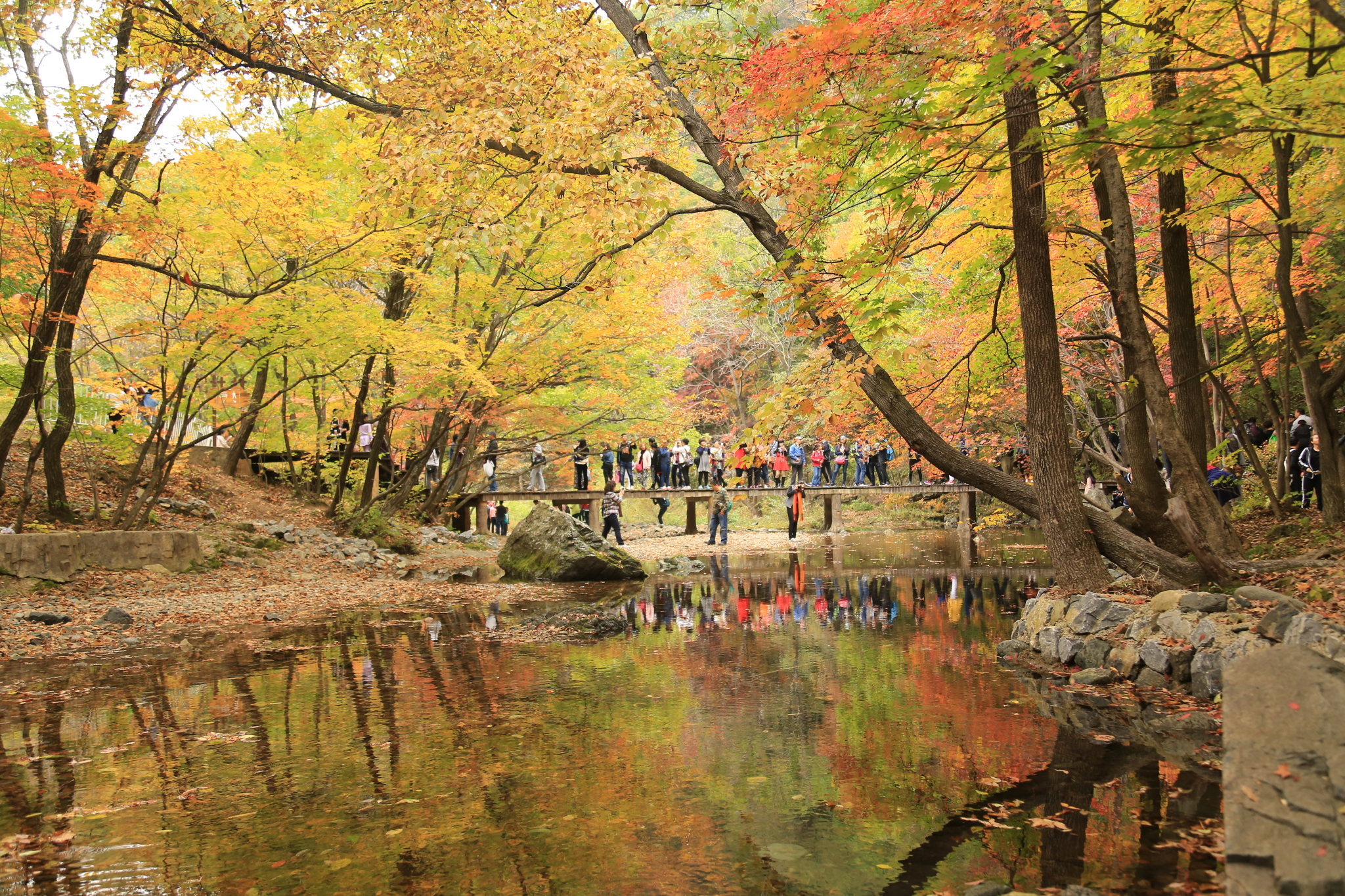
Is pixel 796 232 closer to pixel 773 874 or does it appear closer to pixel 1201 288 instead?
pixel 773 874

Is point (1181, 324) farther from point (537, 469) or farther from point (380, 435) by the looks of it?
point (537, 469)

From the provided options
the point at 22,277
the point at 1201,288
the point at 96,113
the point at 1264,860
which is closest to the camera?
the point at 1264,860

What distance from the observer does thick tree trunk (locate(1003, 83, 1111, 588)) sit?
8.00m

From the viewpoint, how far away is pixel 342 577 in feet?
46.5

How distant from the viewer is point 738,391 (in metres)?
35.3

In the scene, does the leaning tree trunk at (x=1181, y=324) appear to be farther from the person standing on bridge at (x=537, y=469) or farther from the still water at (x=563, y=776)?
the person standing on bridge at (x=537, y=469)

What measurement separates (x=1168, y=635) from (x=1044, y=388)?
2472mm

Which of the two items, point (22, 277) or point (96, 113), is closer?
point (96, 113)

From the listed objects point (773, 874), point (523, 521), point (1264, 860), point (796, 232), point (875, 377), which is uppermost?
point (796, 232)

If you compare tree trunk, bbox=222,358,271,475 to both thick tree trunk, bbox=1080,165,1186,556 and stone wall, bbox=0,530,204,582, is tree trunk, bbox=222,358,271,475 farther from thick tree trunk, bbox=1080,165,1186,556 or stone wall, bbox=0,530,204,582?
thick tree trunk, bbox=1080,165,1186,556

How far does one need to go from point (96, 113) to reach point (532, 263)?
23.3 ft

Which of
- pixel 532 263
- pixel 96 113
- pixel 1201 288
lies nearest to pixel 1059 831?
pixel 96 113

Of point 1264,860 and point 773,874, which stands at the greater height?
point 1264,860

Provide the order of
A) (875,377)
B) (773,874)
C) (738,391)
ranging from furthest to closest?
(738,391), (875,377), (773,874)
